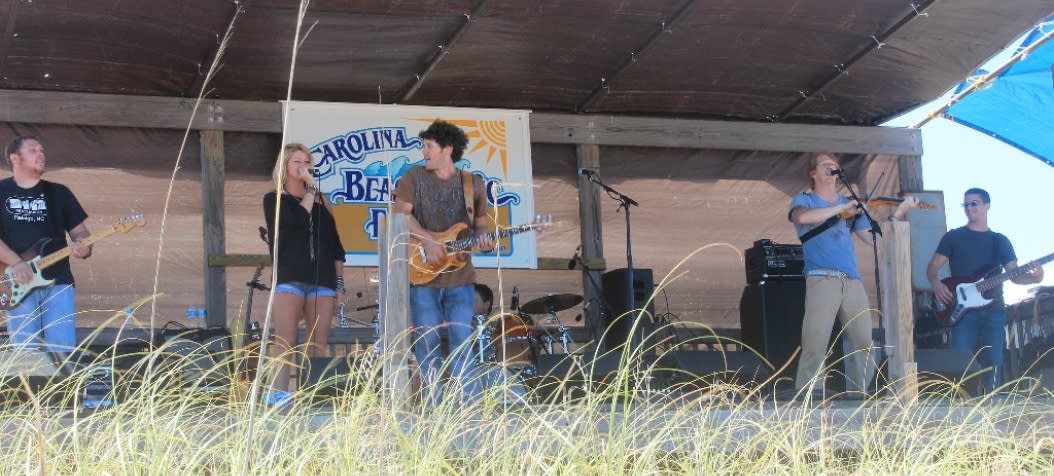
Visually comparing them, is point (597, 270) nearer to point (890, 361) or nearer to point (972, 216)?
point (972, 216)

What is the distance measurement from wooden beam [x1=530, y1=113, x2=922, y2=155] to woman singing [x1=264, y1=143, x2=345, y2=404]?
2425 mm

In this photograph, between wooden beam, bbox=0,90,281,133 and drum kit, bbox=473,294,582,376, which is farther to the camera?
wooden beam, bbox=0,90,281,133

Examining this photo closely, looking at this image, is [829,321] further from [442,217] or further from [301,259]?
[301,259]

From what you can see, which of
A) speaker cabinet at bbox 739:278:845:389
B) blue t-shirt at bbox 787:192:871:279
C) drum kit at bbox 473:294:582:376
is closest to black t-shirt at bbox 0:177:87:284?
drum kit at bbox 473:294:582:376

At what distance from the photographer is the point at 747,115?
27.0 ft

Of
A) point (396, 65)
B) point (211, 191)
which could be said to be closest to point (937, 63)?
point (396, 65)

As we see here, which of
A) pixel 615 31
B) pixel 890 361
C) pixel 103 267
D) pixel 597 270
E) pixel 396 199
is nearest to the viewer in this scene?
pixel 890 361

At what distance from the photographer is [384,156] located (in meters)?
7.45

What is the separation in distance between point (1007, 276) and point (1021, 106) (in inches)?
59.0

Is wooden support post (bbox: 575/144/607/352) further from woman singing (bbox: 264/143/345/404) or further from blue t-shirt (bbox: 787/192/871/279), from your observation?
woman singing (bbox: 264/143/345/404)

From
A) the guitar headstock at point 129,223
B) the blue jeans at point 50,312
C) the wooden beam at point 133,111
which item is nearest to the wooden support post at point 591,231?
the wooden beam at point 133,111

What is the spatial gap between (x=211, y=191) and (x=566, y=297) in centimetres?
218

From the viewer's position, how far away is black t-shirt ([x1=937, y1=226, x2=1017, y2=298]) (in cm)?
731

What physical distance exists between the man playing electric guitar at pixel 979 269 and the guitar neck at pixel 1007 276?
0.02 meters
